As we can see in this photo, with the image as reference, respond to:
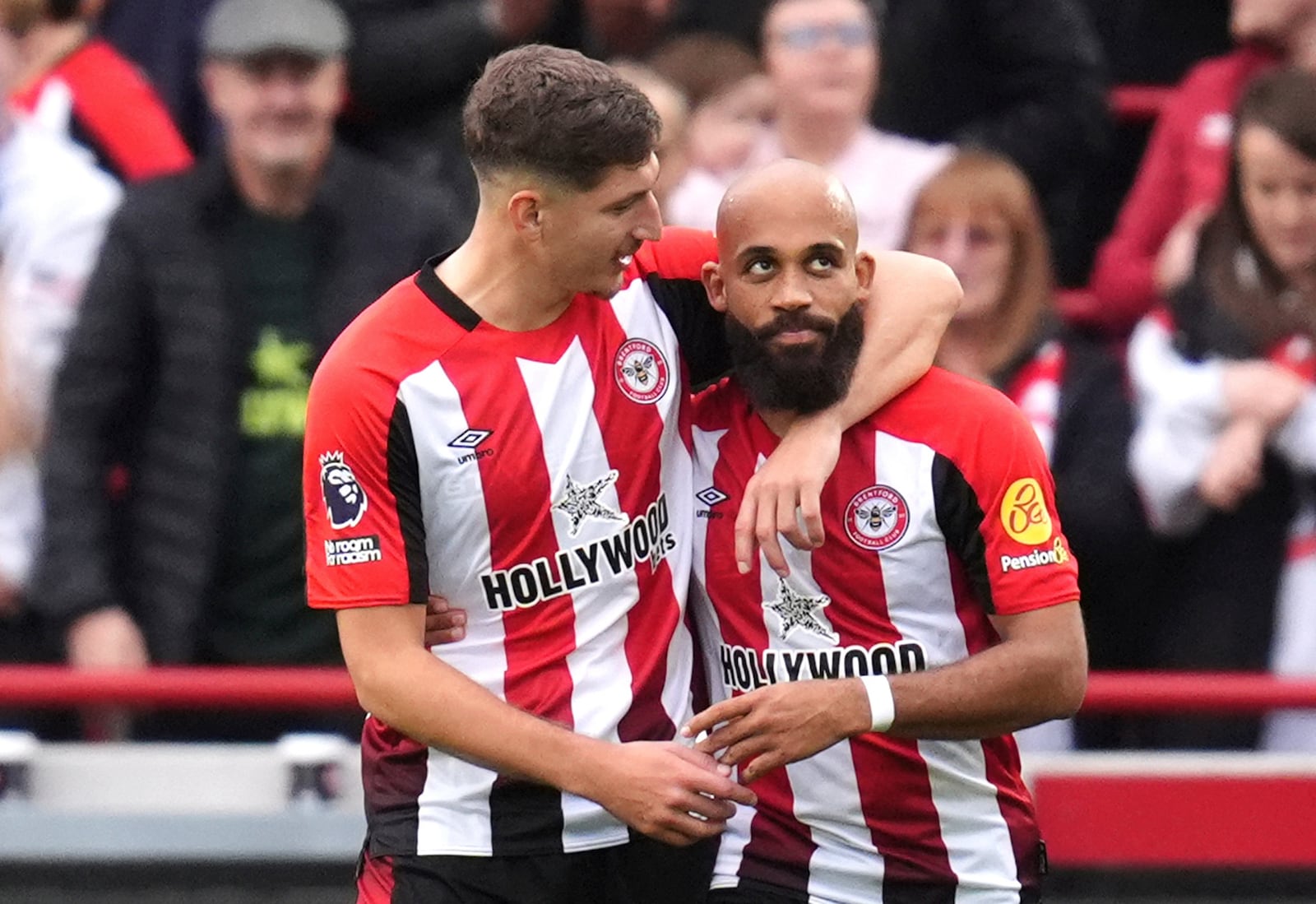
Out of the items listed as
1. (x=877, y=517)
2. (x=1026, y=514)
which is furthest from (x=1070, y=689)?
(x=877, y=517)

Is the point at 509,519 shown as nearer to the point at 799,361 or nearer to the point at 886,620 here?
the point at 799,361

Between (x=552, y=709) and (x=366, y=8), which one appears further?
(x=366, y=8)

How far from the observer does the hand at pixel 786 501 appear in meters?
3.37

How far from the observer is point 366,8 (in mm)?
5859

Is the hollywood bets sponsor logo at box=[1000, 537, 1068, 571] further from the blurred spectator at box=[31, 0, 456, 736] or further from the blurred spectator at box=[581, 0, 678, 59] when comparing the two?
the blurred spectator at box=[581, 0, 678, 59]

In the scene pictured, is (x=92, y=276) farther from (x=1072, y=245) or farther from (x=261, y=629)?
(x=1072, y=245)

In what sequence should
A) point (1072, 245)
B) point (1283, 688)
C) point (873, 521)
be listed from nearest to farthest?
point (873, 521)
point (1283, 688)
point (1072, 245)

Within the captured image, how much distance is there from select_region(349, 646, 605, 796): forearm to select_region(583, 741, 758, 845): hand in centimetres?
4

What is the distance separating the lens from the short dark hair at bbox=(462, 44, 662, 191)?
334cm

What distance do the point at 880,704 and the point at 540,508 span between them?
1.93ft

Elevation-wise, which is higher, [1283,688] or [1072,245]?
[1072,245]

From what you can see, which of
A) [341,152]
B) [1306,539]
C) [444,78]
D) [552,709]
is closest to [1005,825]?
[552,709]

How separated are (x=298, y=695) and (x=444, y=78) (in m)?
1.90

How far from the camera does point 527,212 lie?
11.2 ft
